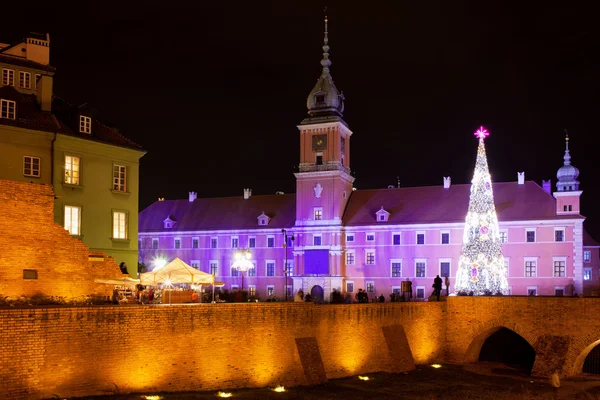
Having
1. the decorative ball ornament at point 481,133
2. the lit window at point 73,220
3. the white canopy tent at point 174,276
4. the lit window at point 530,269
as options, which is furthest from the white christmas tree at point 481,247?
the lit window at point 73,220

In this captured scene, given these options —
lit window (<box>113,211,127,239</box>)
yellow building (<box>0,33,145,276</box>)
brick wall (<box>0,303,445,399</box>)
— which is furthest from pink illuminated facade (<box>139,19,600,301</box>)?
yellow building (<box>0,33,145,276</box>)

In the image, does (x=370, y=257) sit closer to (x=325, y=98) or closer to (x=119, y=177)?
(x=325, y=98)

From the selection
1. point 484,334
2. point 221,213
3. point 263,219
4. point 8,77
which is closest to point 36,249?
point 8,77

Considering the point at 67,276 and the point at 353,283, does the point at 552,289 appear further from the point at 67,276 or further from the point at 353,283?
the point at 67,276

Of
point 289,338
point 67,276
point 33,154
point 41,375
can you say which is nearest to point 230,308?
point 289,338

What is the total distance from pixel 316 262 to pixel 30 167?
44.3 m

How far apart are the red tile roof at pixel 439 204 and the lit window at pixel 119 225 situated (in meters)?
40.2

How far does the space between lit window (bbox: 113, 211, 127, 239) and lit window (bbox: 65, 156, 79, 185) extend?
9.11 feet

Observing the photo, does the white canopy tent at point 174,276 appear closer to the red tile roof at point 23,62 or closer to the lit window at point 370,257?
the red tile roof at point 23,62

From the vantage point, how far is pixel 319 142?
74500mm

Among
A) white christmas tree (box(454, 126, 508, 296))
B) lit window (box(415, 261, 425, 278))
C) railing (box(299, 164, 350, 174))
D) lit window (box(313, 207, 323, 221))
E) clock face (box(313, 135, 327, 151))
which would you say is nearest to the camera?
white christmas tree (box(454, 126, 508, 296))

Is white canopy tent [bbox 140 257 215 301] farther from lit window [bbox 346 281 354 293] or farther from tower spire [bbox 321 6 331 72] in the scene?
tower spire [bbox 321 6 331 72]

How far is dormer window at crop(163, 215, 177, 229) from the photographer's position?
8256 centimetres

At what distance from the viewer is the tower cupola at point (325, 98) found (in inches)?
2950
